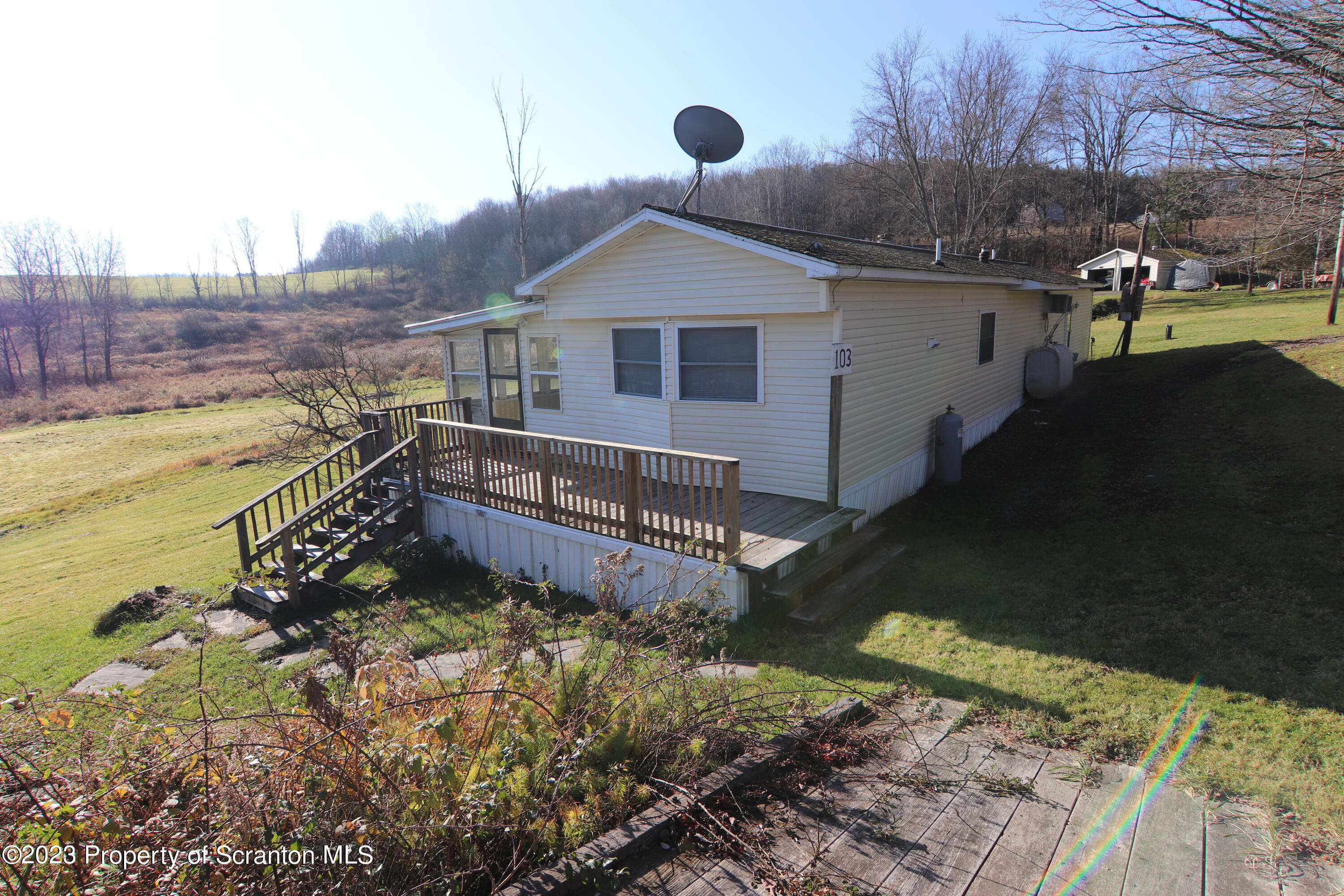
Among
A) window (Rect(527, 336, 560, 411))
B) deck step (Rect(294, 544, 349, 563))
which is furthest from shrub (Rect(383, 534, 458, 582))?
window (Rect(527, 336, 560, 411))

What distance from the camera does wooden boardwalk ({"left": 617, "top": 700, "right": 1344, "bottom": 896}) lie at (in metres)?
2.77

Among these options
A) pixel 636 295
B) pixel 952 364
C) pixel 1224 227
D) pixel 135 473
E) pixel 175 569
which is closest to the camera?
pixel 636 295

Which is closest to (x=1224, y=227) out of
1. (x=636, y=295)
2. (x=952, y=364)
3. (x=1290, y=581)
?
(x=952, y=364)

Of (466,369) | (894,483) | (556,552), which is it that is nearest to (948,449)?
(894,483)

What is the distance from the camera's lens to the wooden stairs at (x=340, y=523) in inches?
323

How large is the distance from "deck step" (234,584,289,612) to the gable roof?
508cm

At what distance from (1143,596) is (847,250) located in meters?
5.07

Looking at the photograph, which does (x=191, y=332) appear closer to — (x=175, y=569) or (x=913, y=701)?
(x=175, y=569)

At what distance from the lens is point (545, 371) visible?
10859 mm

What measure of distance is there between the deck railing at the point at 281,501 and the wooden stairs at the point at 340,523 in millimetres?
21

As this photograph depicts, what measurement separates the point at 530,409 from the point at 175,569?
18.9ft

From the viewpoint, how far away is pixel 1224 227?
47.9 ft

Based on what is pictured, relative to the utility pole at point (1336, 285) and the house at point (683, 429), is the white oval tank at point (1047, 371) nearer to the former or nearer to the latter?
the house at point (683, 429)

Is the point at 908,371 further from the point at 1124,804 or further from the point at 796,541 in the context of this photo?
the point at 1124,804
